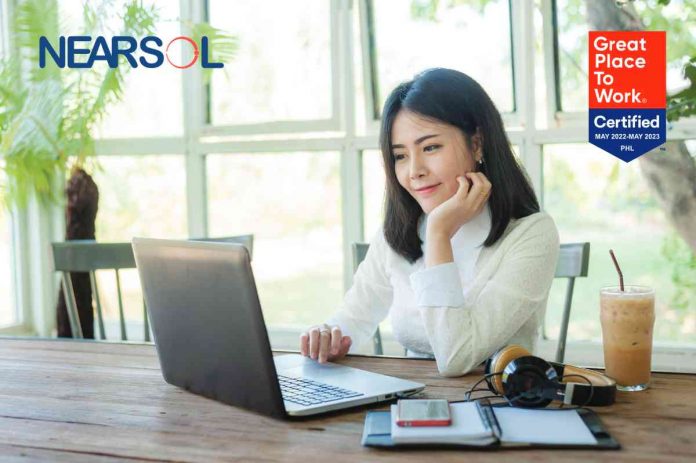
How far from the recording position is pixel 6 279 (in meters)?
4.16

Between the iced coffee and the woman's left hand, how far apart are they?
0.37 m

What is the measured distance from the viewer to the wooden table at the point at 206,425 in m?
0.99

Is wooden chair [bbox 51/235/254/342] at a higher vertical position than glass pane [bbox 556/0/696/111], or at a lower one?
lower

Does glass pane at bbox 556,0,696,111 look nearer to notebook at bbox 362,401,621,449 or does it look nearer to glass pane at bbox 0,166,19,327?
notebook at bbox 362,401,621,449

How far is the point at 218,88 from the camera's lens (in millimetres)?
3973

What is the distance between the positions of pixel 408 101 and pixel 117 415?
0.89 meters

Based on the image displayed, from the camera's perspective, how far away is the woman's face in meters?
1.71

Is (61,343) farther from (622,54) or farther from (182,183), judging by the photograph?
(622,54)

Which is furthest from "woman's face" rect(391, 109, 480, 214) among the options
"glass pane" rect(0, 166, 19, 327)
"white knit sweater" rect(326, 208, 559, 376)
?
"glass pane" rect(0, 166, 19, 327)

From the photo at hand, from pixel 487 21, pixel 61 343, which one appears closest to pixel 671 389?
pixel 61 343

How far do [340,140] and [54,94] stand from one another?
4.19 ft

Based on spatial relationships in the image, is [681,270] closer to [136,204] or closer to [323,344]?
[323,344]

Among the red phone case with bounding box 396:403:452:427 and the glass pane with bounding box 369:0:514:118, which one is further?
the glass pane with bounding box 369:0:514:118

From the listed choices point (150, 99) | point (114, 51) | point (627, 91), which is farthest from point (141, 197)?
point (627, 91)
